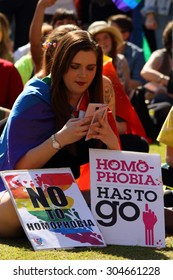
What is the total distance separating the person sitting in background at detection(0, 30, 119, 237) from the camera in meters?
5.28

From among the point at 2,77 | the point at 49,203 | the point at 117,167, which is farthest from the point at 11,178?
the point at 2,77

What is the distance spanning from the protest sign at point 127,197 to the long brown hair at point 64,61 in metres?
0.30

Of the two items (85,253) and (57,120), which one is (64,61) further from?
(85,253)

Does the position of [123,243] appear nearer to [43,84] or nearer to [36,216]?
[36,216]

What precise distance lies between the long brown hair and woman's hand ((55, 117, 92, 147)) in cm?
17

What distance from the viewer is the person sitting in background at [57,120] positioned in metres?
5.28

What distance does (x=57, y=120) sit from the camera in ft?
17.8

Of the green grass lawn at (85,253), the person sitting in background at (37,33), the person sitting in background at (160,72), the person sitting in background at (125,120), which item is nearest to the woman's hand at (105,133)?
the green grass lawn at (85,253)

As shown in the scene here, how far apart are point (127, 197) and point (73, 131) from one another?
19.5 inches

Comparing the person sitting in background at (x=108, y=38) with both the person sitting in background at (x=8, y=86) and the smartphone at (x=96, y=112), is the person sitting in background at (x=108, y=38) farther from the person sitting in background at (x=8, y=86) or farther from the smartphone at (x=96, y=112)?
the smartphone at (x=96, y=112)

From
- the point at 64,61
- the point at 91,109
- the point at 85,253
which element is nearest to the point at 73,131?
the point at 91,109

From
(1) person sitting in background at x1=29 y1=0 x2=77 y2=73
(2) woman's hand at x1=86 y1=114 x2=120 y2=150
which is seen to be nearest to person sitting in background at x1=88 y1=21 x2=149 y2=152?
(1) person sitting in background at x1=29 y1=0 x2=77 y2=73

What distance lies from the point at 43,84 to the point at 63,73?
6.2 inches
